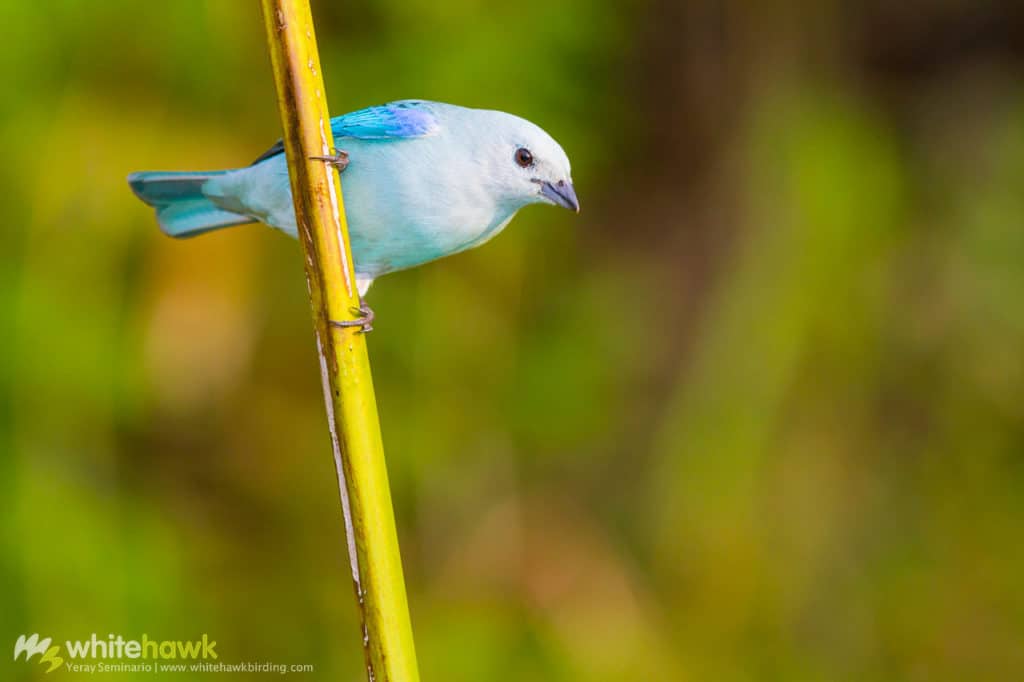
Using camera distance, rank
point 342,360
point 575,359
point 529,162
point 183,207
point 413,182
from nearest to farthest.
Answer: point 342,360 → point 413,182 → point 529,162 → point 183,207 → point 575,359

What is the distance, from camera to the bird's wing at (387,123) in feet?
6.88

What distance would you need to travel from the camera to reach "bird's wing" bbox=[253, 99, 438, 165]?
2.10 metres

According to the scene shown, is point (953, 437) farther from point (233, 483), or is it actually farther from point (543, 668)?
point (233, 483)

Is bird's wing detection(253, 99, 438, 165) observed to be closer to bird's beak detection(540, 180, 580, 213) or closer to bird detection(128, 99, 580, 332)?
bird detection(128, 99, 580, 332)

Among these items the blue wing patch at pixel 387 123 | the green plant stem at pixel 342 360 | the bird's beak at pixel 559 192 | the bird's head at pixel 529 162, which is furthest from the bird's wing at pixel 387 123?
the green plant stem at pixel 342 360

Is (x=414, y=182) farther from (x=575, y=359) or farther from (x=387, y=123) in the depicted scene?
(x=575, y=359)

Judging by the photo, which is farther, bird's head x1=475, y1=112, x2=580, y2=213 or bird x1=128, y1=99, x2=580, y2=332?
bird's head x1=475, y1=112, x2=580, y2=213

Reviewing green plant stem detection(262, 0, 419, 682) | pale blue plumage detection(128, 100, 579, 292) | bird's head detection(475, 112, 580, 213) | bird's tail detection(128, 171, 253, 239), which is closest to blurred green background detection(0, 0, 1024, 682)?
bird's tail detection(128, 171, 253, 239)

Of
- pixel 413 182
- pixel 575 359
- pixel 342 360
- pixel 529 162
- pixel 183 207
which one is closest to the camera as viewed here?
pixel 342 360

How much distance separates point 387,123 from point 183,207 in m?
0.56

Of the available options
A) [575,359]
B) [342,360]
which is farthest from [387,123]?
[575,359]

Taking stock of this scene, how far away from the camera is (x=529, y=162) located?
2.10 meters

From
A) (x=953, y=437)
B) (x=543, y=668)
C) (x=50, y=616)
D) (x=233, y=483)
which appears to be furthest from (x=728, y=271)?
(x=50, y=616)

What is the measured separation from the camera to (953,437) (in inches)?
172
